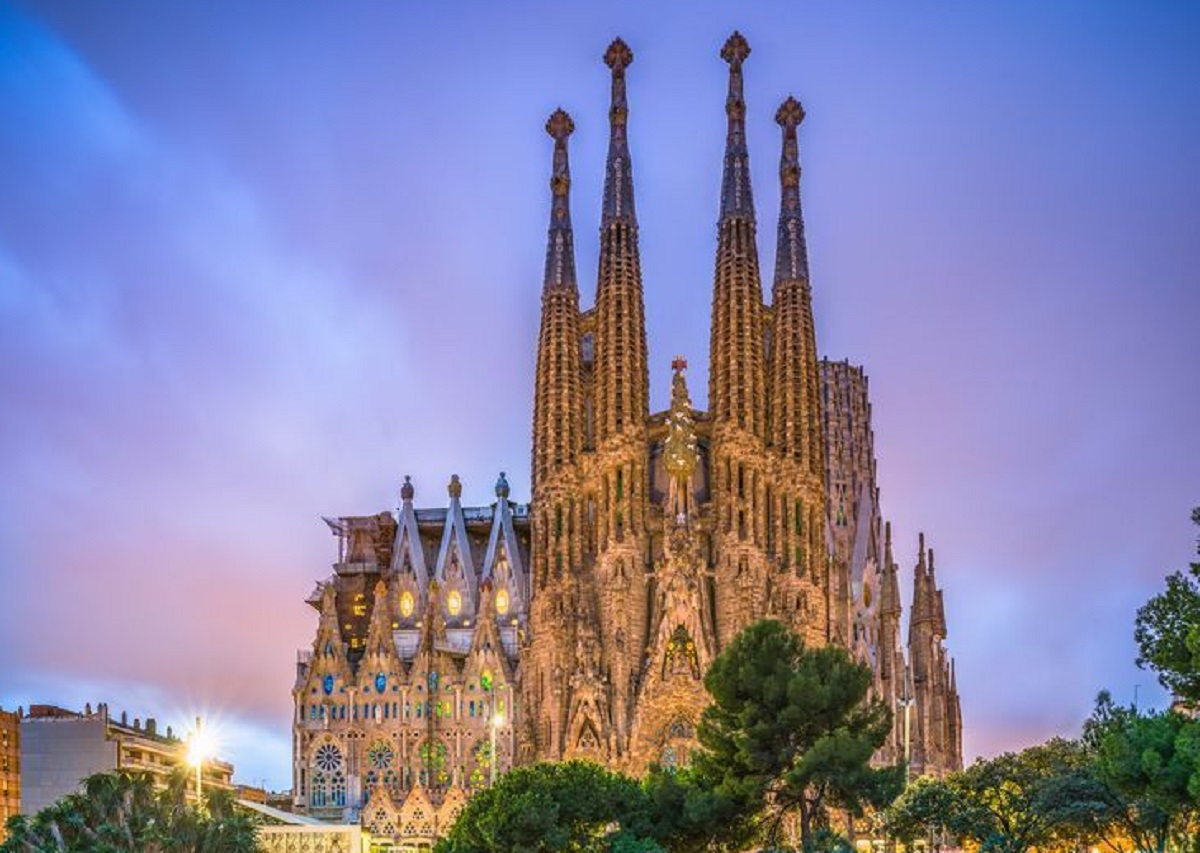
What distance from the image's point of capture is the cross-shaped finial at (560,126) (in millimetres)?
94438

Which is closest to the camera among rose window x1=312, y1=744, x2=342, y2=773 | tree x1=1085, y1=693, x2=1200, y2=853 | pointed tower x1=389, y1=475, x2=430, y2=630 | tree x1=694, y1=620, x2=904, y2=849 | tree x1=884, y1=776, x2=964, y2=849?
tree x1=1085, y1=693, x2=1200, y2=853

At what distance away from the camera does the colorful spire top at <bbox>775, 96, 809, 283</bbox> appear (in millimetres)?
90812

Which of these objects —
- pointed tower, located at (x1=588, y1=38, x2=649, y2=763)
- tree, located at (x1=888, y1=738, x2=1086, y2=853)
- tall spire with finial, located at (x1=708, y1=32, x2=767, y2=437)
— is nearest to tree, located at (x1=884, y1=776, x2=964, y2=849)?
tree, located at (x1=888, y1=738, x2=1086, y2=853)

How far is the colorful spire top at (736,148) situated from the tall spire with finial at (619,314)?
5.14 m

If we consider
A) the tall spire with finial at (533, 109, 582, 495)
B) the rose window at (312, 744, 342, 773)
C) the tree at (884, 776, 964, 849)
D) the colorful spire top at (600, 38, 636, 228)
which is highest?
the colorful spire top at (600, 38, 636, 228)

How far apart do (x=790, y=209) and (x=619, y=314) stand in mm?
11817

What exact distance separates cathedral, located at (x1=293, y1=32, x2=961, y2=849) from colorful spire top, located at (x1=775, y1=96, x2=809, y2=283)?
0.43 feet

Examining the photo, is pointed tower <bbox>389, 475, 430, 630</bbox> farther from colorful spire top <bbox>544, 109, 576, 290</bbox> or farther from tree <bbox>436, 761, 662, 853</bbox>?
tree <bbox>436, 761, 662, 853</bbox>

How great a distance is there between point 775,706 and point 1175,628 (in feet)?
58.3

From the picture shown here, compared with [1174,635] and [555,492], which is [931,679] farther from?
[1174,635]

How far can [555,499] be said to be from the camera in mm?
86938

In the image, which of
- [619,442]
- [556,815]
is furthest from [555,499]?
[556,815]

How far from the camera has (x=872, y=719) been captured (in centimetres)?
5169

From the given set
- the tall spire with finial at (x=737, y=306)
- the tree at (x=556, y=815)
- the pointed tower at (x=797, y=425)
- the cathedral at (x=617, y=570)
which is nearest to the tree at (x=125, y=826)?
the tree at (x=556, y=815)
